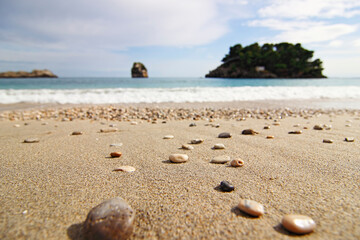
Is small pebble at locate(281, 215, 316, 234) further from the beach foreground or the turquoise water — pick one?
the turquoise water

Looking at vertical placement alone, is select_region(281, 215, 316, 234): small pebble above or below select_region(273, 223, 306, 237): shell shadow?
above

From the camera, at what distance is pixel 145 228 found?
82 cm

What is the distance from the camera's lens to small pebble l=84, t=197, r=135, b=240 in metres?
0.73

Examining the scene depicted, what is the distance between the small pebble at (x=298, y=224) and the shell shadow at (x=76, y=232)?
2.54 ft

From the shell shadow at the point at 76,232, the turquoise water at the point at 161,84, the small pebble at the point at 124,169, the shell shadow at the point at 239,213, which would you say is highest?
the turquoise water at the point at 161,84

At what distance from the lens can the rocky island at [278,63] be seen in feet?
147

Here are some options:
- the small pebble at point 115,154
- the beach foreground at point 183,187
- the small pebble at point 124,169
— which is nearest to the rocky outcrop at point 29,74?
the beach foreground at point 183,187

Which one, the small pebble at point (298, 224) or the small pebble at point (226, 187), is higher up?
the small pebble at point (298, 224)

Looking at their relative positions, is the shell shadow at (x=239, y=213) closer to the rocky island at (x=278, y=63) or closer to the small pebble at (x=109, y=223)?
the small pebble at (x=109, y=223)

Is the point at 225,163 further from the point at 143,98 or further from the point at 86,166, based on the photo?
the point at 143,98

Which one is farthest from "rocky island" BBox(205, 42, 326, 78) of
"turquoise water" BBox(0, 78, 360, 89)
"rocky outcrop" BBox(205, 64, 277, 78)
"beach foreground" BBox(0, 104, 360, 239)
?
"beach foreground" BBox(0, 104, 360, 239)

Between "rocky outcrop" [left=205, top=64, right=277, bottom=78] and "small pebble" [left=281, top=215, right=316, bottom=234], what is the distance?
157 ft

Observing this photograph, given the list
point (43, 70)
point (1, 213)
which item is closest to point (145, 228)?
point (1, 213)

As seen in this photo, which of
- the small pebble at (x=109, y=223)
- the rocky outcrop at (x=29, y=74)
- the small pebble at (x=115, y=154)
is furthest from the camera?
the rocky outcrop at (x=29, y=74)
